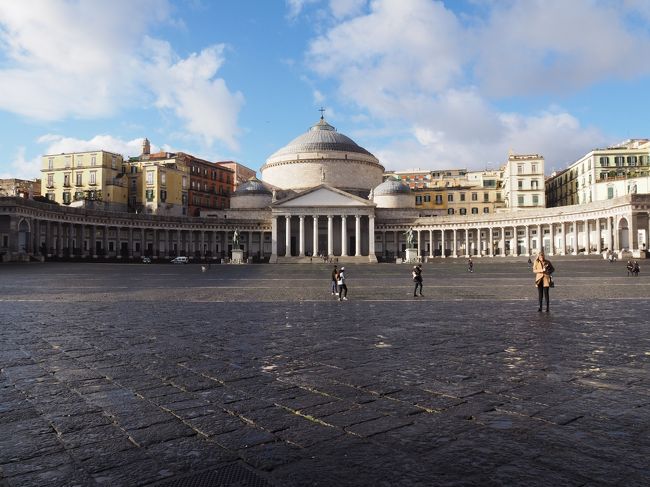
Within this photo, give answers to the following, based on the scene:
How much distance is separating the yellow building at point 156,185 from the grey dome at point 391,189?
3416 centimetres

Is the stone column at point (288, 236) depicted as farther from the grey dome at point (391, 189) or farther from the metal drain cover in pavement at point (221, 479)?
the metal drain cover in pavement at point (221, 479)

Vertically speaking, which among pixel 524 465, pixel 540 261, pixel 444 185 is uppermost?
pixel 444 185

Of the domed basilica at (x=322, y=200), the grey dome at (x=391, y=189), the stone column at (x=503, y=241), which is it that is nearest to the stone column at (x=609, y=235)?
the stone column at (x=503, y=241)

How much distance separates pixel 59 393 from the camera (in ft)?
20.2

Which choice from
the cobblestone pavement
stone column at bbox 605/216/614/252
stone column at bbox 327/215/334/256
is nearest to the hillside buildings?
stone column at bbox 605/216/614/252

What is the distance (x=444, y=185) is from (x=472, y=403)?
382 ft

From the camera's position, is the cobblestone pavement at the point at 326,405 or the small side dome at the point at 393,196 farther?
the small side dome at the point at 393,196

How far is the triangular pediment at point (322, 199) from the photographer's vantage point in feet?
284

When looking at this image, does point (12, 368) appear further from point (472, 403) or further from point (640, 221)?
point (640, 221)

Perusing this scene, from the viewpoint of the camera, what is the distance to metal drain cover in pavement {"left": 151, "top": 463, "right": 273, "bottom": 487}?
3.76 metres

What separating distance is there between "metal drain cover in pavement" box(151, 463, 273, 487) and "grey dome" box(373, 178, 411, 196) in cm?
9491

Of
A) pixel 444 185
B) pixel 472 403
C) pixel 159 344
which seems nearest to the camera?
pixel 472 403

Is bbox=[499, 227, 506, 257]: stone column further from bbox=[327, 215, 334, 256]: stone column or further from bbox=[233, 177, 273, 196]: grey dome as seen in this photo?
bbox=[233, 177, 273, 196]: grey dome

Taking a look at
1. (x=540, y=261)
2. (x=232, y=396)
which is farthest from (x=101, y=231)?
(x=232, y=396)
